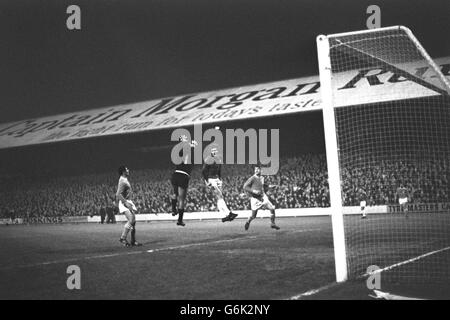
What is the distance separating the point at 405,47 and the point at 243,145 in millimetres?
A: 21344

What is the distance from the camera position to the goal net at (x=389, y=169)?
5.95 meters

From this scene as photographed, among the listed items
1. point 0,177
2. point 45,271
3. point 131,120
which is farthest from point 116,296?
point 0,177

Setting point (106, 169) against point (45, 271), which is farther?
point (106, 169)

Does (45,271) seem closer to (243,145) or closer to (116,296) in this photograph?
(116,296)

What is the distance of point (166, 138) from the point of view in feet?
94.2

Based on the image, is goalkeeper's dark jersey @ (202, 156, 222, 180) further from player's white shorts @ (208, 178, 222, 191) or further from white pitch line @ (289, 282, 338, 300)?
white pitch line @ (289, 282, 338, 300)

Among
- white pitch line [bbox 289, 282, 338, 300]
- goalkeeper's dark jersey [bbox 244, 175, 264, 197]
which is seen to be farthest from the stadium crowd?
white pitch line [bbox 289, 282, 338, 300]

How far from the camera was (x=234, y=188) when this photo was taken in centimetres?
2597

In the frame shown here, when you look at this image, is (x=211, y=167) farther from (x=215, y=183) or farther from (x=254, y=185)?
(x=254, y=185)

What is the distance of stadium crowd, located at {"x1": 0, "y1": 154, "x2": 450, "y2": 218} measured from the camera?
20148mm

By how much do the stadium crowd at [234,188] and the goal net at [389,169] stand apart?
9 cm

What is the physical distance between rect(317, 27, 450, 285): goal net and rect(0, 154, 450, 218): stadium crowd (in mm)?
90
